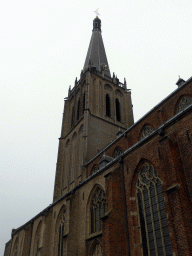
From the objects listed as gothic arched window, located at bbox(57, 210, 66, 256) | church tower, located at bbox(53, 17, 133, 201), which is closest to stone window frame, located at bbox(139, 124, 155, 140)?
church tower, located at bbox(53, 17, 133, 201)

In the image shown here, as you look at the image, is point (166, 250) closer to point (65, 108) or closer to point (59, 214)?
point (59, 214)

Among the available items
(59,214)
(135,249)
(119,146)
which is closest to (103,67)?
(119,146)

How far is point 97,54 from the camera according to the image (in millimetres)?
44156

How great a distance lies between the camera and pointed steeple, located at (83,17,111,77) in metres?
41.3

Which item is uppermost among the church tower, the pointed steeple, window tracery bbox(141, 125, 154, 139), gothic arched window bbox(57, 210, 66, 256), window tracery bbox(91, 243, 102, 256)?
the pointed steeple

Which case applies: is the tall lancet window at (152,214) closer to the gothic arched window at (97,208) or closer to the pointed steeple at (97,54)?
the gothic arched window at (97,208)

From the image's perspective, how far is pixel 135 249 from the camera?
13.0m

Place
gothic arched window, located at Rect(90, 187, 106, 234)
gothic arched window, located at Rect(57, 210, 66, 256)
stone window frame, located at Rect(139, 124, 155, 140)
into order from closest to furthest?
gothic arched window, located at Rect(90, 187, 106, 234) → gothic arched window, located at Rect(57, 210, 66, 256) → stone window frame, located at Rect(139, 124, 155, 140)

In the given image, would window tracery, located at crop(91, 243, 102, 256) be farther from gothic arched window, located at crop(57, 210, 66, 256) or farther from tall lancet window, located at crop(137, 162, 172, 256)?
gothic arched window, located at crop(57, 210, 66, 256)

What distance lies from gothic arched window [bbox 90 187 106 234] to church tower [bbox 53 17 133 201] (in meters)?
9.70

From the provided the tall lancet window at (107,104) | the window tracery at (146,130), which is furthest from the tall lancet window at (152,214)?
the tall lancet window at (107,104)

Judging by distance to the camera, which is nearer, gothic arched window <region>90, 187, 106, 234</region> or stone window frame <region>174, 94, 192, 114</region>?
gothic arched window <region>90, 187, 106, 234</region>

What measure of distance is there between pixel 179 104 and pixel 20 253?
22.9 meters

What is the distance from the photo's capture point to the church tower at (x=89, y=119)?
100 ft
